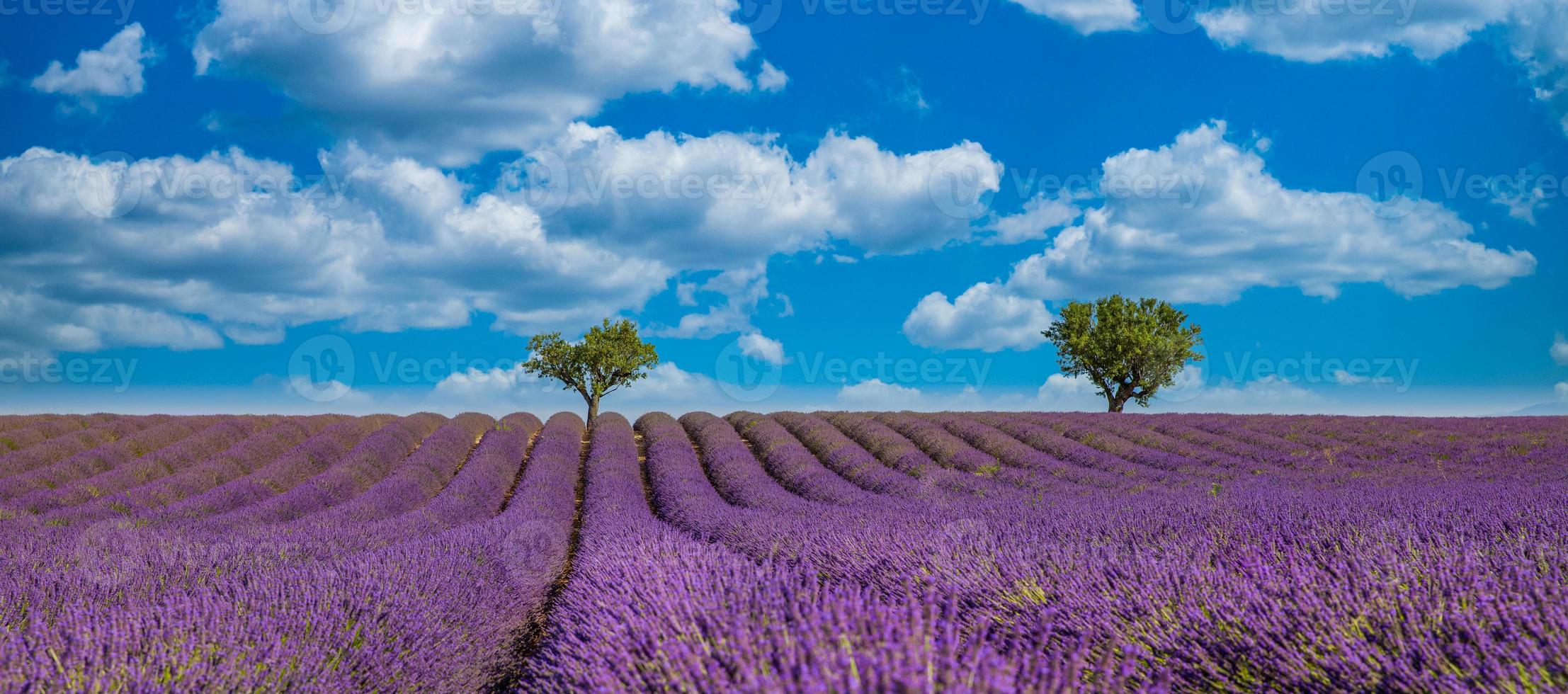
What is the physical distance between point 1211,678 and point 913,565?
170cm

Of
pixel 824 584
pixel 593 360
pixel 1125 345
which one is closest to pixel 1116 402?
pixel 1125 345

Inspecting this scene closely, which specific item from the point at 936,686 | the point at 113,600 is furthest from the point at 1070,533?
the point at 113,600

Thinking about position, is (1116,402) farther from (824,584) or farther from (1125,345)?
(824,584)

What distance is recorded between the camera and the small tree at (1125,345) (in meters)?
29.2

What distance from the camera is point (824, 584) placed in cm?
384

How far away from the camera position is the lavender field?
2299 mm

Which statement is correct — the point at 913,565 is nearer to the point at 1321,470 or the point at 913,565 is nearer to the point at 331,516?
the point at 331,516

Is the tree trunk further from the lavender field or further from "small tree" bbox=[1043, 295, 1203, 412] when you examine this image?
the lavender field

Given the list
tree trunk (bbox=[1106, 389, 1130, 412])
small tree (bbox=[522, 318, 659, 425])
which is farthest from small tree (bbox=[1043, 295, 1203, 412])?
small tree (bbox=[522, 318, 659, 425])

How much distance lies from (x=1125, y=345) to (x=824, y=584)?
28.2m

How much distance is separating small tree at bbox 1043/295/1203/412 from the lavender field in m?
17.0

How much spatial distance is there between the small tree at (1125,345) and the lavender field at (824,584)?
1698 centimetres

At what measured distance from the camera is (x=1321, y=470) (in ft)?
38.1

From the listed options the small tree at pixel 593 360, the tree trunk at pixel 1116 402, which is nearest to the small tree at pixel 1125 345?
the tree trunk at pixel 1116 402
